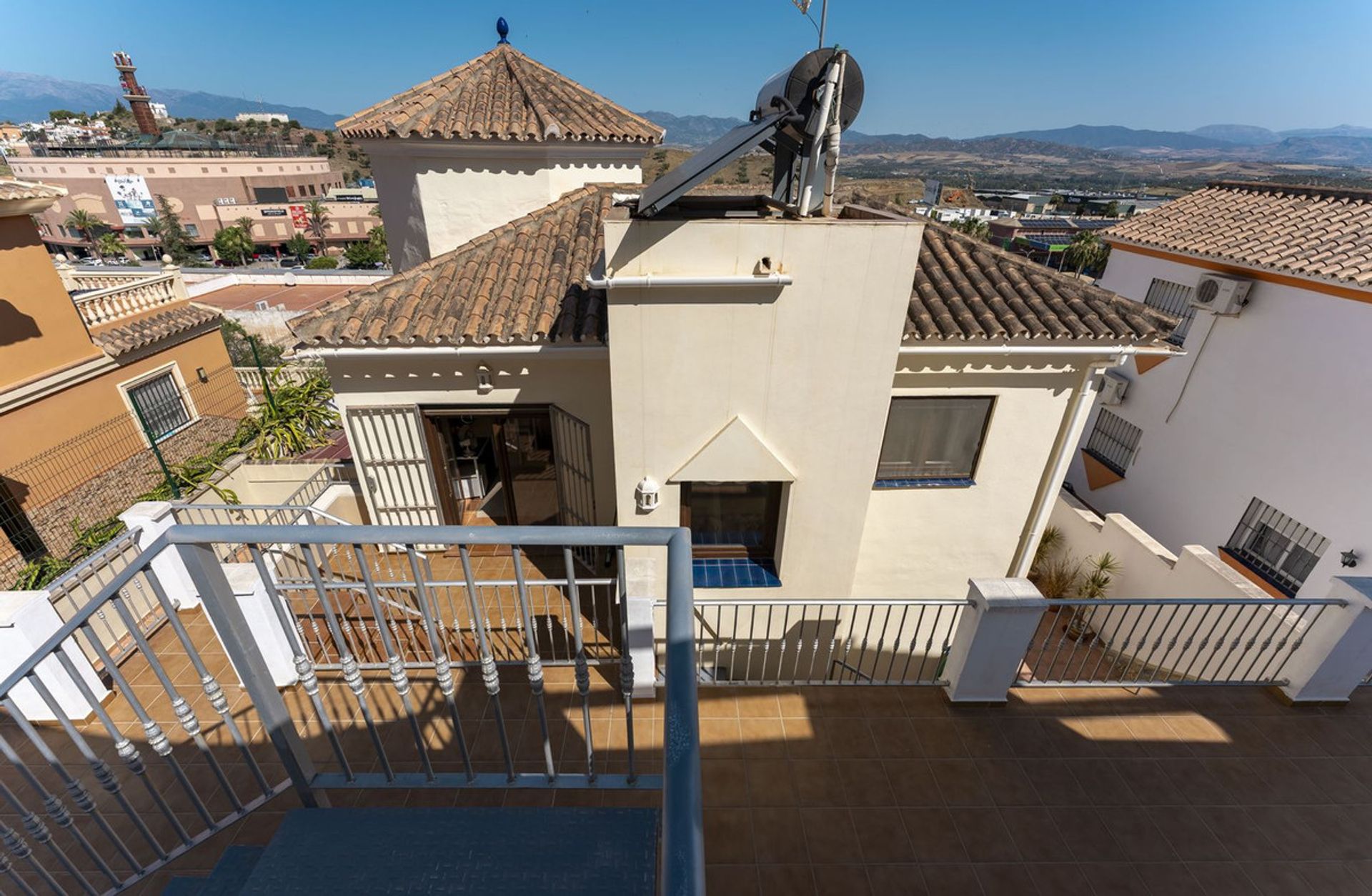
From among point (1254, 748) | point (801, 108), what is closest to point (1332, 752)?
point (1254, 748)

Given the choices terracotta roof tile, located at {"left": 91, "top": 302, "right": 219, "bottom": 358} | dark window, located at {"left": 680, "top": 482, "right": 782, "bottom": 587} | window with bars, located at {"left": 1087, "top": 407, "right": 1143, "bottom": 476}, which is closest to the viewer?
dark window, located at {"left": 680, "top": 482, "right": 782, "bottom": 587}

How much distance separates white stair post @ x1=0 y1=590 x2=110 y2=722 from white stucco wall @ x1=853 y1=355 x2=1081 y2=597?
778 cm

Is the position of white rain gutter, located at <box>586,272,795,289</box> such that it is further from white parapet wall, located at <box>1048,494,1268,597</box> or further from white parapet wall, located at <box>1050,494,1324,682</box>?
white parapet wall, located at <box>1048,494,1268,597</box>

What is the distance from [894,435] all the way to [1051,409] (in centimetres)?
179

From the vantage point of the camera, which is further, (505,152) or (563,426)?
(505,152)

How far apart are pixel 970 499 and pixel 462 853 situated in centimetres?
629

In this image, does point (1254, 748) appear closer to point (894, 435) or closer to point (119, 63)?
point (894, 435)

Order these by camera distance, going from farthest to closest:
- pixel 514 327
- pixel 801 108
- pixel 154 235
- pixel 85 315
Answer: pixel 154 235, pixel 85 315, pixel 514 327, pixel 801 108

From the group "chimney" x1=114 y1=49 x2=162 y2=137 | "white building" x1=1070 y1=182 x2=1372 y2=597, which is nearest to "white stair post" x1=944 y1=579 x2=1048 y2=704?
"white building" x1=1070 y1=182 x2=1372 y2=597

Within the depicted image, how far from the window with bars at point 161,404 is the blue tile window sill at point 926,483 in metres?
16.3

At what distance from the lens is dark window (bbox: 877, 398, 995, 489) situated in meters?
6.23

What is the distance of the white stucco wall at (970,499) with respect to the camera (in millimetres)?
6039

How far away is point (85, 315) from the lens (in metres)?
12.9

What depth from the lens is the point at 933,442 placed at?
6449 mm
